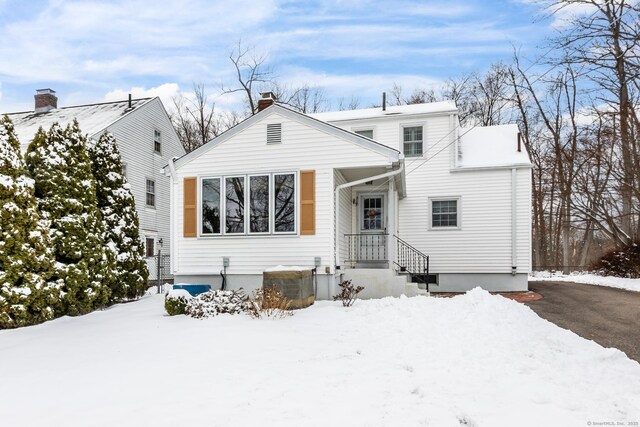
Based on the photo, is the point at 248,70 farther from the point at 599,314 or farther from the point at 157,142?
the point at 599,314

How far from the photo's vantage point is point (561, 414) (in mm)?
3625

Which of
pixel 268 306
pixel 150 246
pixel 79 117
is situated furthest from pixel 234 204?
pixel 79 117

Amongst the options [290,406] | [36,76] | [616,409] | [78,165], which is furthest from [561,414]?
[36,76]

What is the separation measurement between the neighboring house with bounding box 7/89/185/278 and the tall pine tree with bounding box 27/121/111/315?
825cm

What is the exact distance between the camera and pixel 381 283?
1026 centimetres

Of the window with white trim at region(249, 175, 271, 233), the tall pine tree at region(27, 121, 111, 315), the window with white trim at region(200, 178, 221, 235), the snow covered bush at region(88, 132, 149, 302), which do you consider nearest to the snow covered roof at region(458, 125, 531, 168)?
the window with white trim at region(249, 175, 271, 233)

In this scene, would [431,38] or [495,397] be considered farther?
[431,38]

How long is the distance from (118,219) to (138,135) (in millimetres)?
9543

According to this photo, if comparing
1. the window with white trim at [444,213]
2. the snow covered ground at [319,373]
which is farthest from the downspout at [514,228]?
the snow covered ground at [319,373]

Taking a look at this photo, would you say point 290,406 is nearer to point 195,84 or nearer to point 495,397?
point 495,397

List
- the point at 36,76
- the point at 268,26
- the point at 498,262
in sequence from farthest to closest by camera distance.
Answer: the point at 36,76, the point at 498,262, the point at 268,26

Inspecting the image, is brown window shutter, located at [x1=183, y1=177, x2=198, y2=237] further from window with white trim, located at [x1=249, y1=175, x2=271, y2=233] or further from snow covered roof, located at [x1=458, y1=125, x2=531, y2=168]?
snow covered roof, located at [x1=458, y1=125, x2=531, y2=168]

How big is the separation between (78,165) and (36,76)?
16061mm

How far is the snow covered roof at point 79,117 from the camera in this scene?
17750 mm
